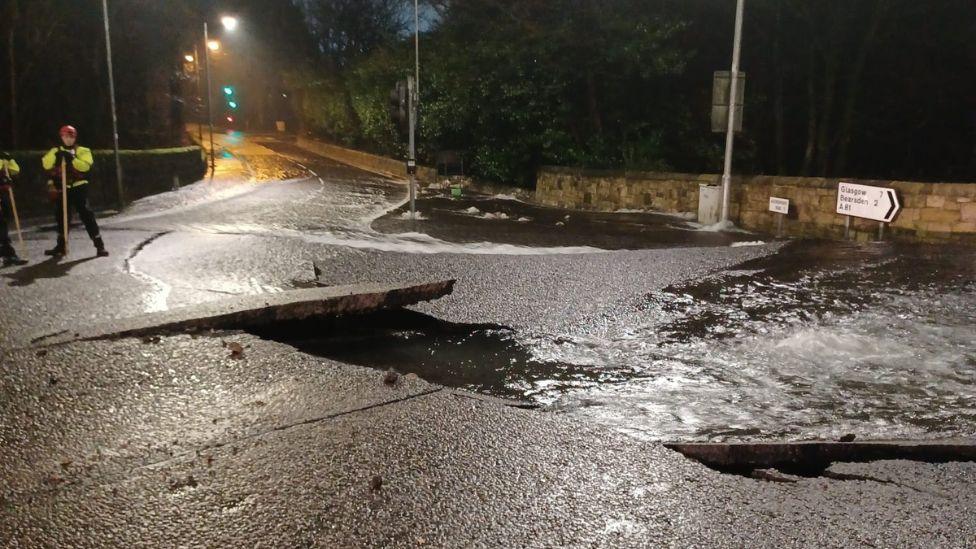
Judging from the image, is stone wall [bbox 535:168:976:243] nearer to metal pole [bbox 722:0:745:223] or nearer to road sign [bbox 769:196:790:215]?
road sign [bbox 769:196:790:215]

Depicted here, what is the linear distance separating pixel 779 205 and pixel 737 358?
326 inches

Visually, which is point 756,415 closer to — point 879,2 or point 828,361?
point 828,361

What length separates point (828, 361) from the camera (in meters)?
6.38

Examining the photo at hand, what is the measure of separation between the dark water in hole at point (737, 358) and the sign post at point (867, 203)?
3.26 m

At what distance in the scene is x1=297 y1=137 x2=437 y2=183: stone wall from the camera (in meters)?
27.0

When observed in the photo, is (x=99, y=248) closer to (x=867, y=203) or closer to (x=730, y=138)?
(x=730, y=138)

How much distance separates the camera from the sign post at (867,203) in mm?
12203

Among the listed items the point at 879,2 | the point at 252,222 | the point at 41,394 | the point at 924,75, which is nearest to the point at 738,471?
the point at 41,394

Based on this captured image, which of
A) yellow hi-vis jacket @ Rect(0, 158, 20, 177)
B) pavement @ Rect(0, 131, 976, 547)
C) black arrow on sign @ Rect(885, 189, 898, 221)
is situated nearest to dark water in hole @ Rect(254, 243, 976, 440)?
pavement @ Rect(0, 131, 976, 547)

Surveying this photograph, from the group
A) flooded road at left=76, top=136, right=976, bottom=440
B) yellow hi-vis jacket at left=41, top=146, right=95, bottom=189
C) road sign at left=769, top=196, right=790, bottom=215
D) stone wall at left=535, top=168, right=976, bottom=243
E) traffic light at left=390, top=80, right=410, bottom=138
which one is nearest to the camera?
flooded road at left=76, top=136, right=976, bottom=440

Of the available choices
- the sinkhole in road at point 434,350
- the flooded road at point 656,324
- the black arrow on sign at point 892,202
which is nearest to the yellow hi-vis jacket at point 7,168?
→ the flooded road at point 656,324

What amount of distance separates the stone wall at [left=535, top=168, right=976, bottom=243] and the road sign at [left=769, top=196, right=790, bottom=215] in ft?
0.50

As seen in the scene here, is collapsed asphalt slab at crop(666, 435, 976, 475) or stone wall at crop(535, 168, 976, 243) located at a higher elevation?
stone wall at crop(535, 168, 976, 243)

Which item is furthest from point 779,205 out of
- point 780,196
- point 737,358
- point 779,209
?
point 737,358
